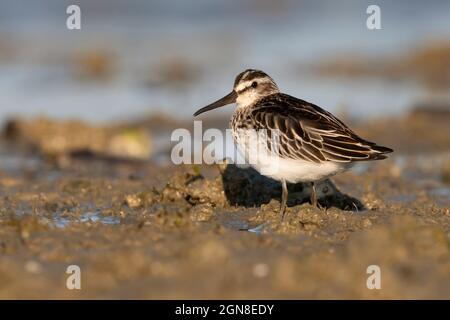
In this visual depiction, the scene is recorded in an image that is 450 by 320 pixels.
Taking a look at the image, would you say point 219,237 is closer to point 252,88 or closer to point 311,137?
point 311,137

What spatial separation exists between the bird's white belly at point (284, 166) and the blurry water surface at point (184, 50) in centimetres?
Result: 738

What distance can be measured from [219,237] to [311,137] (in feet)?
5.98

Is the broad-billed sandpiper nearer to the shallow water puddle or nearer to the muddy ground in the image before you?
the muddy ground

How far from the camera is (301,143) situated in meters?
8.14

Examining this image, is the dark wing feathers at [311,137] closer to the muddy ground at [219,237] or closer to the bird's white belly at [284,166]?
the bird's white belly at [284,166]

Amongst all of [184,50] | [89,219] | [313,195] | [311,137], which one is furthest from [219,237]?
[184,50]

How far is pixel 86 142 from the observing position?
1359 centimetres

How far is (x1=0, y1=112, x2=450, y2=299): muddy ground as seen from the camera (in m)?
5.76

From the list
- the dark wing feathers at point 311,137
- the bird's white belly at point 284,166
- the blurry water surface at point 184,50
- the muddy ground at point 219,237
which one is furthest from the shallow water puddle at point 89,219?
the blurry water surface at point 184,50

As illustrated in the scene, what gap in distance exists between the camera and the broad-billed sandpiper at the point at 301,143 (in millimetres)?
8078

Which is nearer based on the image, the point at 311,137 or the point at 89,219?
the point at 311,137

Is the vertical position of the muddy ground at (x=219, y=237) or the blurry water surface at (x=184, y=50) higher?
the blurry water surface at (x=184, y=50)

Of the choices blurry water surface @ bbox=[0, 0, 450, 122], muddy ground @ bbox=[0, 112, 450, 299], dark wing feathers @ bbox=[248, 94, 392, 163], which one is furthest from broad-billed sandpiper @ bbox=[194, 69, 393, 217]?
blurry water surface @ bbox=[0, 0, 450, 122]
